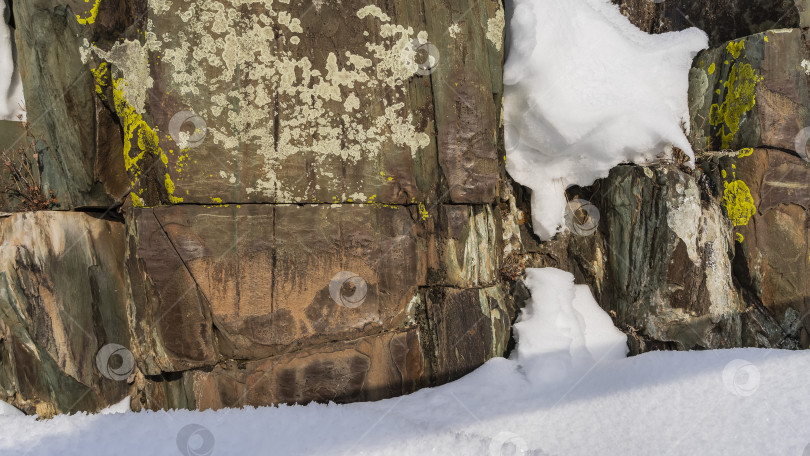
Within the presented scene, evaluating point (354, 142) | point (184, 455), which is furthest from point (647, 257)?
point (184, 455)

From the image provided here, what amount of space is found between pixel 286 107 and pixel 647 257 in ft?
7.83

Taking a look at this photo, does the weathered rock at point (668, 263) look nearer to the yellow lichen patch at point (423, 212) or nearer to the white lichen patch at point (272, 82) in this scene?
the yellow lichen patch at point (423, 212)

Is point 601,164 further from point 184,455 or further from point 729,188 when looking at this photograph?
point 184,455

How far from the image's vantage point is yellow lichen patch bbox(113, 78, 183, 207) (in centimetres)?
256
